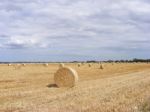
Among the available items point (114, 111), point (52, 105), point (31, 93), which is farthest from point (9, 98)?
point (114, 111)

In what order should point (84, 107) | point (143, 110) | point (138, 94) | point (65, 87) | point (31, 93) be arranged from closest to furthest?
point (143, 110), point (84, 107), point (138, 94), point (31, 93), point (65, 87)

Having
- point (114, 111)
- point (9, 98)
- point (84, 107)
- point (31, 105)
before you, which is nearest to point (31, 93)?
point (9, 98)

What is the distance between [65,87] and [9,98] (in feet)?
20.9

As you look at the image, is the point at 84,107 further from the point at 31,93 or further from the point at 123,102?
the point at 31,93

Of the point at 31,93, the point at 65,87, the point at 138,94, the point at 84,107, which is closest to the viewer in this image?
the point at 84,107

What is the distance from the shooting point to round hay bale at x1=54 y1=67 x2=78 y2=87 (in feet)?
77.0

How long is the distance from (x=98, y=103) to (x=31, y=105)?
2.40m

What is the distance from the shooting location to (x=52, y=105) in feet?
47.3

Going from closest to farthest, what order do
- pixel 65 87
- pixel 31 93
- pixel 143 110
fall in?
pixel 143 110 → pixel 31 93 → pixel 65 87

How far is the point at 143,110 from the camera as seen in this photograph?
12.2 m

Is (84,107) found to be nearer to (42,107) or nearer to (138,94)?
(42,107)

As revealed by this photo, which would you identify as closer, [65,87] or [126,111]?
[126,111]

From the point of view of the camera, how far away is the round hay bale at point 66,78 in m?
23.5

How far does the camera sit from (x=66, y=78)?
944 inches
